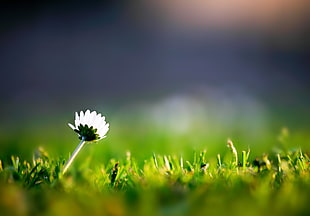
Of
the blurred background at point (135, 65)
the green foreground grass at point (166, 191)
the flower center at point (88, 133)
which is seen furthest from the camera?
the blurred background at point (135, 65)

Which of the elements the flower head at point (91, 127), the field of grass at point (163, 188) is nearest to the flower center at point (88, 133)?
the flower head at point (91, 127)

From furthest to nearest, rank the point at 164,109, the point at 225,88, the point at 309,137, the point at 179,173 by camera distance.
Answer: the point at 225,88, the point at 164,109, the point at 309,137, the point at 179,173

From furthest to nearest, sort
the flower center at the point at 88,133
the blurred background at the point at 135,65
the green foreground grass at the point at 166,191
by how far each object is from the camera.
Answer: the blurred background at the point at 135,65 → the flower center at the point at 88,133 → the green foreground grass at the point at 166,191

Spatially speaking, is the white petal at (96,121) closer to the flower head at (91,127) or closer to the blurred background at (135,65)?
the flower head at (91,127)

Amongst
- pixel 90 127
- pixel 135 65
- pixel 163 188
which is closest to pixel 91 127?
pixel 90 127

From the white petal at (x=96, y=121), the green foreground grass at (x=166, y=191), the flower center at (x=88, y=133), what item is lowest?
the green foreground grass at (x=166, y=191)

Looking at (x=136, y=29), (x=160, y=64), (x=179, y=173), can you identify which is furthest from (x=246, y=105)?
(x=179, y=173)

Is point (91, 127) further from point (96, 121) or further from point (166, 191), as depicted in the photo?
point (166, 191)

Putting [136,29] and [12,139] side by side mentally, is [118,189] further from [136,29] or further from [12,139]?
[136,29]
